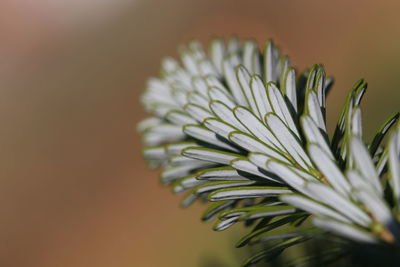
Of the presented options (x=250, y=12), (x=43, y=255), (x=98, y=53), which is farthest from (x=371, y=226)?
(x=98, y=53)

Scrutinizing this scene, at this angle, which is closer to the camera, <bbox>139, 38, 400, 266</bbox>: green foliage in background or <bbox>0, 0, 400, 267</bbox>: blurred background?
<bbox>139, 38, 400, 266</bbox>: green foliage in background

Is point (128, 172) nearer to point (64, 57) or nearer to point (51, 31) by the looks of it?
point (64, 57)

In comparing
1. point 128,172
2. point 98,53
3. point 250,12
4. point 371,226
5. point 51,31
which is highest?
point 51,31

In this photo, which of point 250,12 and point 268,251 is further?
point 250,12

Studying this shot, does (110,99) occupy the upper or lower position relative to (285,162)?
upper

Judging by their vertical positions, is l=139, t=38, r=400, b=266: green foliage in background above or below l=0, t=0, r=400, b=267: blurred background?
below
